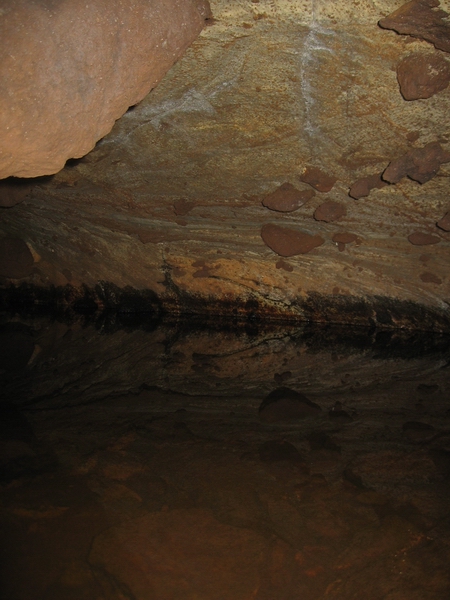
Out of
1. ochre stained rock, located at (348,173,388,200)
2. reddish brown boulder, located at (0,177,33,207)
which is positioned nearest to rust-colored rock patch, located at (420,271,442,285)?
ochre stained rock, located at (348,173,388,200)

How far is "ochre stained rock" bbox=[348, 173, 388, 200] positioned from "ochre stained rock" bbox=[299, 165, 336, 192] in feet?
0.54

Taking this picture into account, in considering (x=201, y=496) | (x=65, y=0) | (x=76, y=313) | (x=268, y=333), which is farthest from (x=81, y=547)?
(x=76, y=313)

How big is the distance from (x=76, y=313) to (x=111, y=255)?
3.67ft

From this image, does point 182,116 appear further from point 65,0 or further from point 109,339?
point 109,339

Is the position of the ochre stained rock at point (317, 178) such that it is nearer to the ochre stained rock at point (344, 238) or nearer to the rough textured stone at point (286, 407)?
the ochre stained rock at point (344, 238)

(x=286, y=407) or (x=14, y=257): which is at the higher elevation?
(x=286, y=407)

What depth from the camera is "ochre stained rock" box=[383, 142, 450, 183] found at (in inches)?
119

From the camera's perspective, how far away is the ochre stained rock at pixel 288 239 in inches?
191

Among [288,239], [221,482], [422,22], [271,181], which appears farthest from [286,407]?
[288,239]

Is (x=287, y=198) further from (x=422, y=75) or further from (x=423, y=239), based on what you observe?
(x=422, y=75)

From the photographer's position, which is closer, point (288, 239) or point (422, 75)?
point (422, 75)

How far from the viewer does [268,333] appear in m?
5.60

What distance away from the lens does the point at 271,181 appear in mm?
3926

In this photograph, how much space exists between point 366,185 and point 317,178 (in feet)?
1.17
